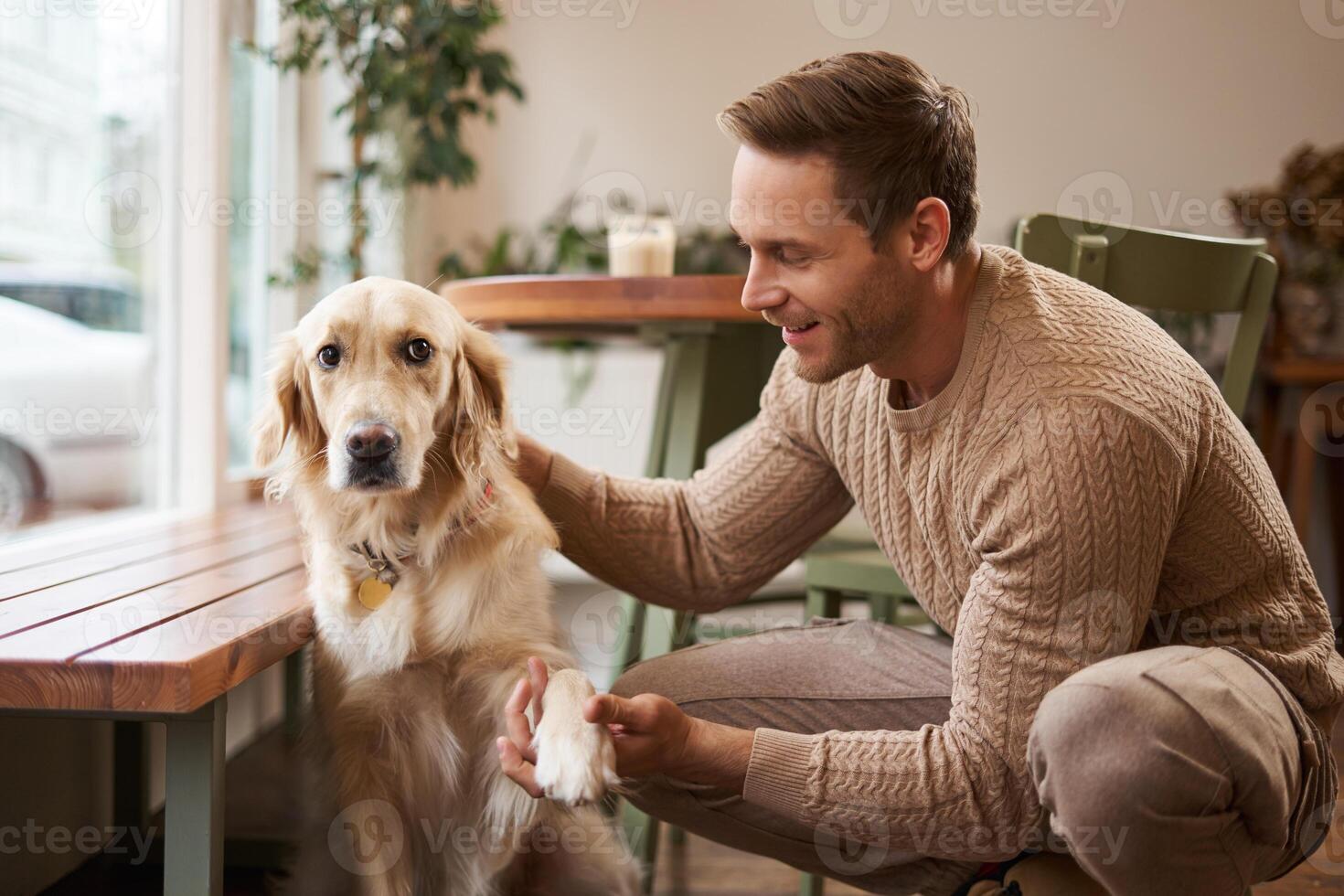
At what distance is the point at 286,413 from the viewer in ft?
4.64

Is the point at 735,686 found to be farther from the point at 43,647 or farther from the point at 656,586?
the point at 43,647

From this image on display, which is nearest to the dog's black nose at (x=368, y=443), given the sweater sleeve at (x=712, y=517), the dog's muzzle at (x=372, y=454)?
the dog's muzzle at (x=372, y=454)

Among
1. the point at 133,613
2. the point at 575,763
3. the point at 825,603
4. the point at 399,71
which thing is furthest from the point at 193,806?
the point at 399,71

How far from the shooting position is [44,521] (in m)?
2.10

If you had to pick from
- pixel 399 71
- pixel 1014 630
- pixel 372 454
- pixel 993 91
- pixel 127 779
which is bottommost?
pixel 127 779

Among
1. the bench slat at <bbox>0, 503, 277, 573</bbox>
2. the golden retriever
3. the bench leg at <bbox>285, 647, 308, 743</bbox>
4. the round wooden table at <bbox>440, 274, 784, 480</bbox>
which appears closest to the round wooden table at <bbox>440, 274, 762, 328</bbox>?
the round wooden table at <bbox>440, 274, 784, 480</bbox>

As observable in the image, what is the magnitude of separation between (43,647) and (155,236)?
156 cm

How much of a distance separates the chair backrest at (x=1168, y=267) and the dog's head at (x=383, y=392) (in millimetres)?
787

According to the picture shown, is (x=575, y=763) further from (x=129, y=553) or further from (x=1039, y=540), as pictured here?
(x=129, y=553)

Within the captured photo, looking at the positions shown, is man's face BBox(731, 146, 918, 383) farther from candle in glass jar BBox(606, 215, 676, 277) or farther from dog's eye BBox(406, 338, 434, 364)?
candle in glass jar BBox(606, 215, 676, 277)

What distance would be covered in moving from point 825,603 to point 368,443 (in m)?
0.98

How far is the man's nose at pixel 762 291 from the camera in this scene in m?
1.26

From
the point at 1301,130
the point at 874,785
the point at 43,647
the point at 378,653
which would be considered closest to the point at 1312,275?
the point at 1301,130

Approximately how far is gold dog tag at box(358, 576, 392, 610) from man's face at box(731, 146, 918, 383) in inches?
22.4
